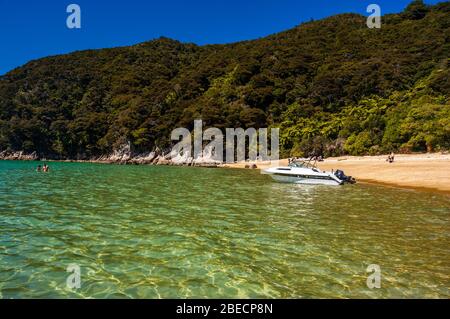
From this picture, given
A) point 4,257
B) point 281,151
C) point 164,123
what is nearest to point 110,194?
point 4,257

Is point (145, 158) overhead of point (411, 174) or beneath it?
overhead

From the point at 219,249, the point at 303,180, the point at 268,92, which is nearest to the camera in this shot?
the point at 219,249

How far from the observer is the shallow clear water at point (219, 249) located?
6.87 m

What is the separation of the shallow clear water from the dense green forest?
129 feet

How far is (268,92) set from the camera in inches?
3374

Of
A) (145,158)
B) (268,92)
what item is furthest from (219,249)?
(268,92)

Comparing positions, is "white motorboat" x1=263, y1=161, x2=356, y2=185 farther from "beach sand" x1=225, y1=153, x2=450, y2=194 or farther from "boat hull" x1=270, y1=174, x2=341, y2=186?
"beach sand" x1=225, y1=153, x2=450, y2=194

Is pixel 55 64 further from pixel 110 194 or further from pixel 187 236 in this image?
pixel 187 236

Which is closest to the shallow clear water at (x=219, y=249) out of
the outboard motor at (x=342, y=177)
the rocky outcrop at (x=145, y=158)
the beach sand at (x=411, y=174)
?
the beach sand at (x=411, y=174)

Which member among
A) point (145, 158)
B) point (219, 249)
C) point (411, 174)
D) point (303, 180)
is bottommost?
point (219, 249)

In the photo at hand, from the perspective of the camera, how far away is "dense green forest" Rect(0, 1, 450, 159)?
59.3 m

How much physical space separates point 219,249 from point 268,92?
3128 inches

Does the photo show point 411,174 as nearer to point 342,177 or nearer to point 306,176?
point 342,177

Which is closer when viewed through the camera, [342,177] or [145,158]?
[342,177]
